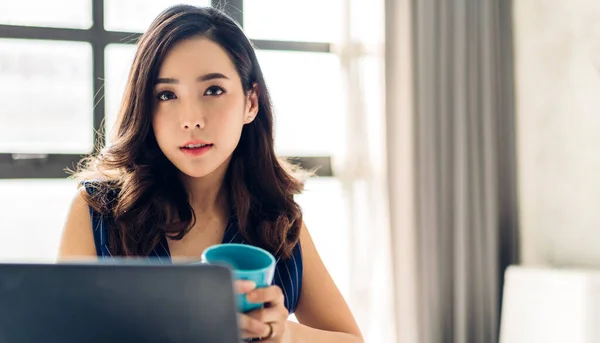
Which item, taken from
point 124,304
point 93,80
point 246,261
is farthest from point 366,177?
point 124,304

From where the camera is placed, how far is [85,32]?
2410 mm

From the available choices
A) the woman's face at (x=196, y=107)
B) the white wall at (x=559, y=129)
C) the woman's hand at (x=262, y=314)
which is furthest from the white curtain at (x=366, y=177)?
the woman's hand at (x=262, y=314)

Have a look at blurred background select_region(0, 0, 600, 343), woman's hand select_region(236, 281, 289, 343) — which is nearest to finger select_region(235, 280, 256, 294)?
woman's hand select_region(236, 281, 289, 343)

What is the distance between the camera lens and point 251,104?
1260mm

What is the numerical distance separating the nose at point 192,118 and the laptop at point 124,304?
1.88 feet

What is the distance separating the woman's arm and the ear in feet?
0.88

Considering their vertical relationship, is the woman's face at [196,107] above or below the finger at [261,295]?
above

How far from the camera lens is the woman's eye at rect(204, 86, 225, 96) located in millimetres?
1124

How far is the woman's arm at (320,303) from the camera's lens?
1.28m

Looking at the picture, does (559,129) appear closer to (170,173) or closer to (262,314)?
(170,173)

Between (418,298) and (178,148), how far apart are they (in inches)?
68.6

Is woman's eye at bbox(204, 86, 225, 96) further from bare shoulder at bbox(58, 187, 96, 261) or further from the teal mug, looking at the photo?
the teal mug

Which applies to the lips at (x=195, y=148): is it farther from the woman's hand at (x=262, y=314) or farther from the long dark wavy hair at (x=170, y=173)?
the woman's hand at (x=262, y=314)

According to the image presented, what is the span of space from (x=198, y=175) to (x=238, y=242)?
0.64ft
